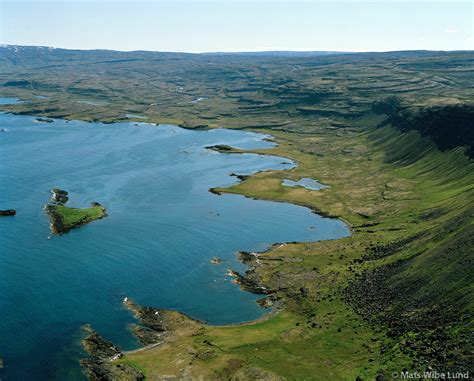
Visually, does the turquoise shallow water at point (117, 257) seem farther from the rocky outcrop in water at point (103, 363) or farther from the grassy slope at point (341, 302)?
the grassy slope at point (341, 302)

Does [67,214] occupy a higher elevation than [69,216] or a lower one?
higher

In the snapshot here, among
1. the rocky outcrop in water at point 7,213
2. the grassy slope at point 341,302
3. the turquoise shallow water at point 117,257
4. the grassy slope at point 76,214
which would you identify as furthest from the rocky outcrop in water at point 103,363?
the rocky outcrop in water at point 7,213

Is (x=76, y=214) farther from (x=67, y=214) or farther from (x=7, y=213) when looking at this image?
(x=7, y=213)

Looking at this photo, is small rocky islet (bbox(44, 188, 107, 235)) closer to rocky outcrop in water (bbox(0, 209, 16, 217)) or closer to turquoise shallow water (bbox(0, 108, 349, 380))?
turquoise shallow water (bbox(0, 108, 349, 380))

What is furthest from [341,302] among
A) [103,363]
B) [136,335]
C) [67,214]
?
[67,214]

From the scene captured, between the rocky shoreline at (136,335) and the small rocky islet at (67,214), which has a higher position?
the small rocky islet at (67,214)

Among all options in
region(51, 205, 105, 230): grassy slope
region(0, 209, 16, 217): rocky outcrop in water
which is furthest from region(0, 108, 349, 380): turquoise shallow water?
region(51, 205, 105, 230): grassy slope
